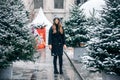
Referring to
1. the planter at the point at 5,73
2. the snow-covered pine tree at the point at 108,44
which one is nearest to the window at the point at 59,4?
the planter at the point at 5,73

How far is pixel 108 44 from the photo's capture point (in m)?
10.9

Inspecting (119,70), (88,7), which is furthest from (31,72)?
(88,7)

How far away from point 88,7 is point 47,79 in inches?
425

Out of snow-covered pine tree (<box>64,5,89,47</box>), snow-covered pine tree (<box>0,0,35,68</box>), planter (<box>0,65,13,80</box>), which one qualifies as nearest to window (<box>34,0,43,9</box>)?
snow-covered pine tree (<box>64,5,89,47</box>)

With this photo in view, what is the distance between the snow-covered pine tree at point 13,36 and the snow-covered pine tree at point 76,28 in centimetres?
644

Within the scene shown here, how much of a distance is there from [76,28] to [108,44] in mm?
9943

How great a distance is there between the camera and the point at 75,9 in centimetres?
2123

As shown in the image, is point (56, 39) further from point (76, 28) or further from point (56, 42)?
point (76, 28)

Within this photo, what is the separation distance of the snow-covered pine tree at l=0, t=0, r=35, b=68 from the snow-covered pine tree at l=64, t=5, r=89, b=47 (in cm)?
644

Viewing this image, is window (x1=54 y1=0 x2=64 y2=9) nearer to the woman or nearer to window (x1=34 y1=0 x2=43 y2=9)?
window (x1=34 y1=0 x2=43 y2=9)

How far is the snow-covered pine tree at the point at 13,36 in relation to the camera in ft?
42.9

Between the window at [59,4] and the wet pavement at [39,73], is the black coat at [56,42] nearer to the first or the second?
the wet pavement at [39,73]

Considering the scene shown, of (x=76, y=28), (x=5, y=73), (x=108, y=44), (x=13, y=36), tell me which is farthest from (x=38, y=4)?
(x=108, y=44)

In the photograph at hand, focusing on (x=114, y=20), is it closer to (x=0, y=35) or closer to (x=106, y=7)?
(x=106, y=7)
